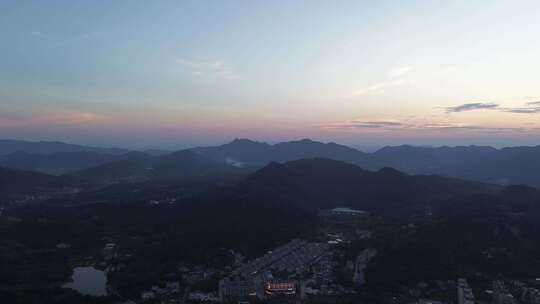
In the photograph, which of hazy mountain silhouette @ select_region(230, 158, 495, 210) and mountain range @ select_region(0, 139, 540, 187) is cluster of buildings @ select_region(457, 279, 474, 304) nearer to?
hazy mountain silhouette @ select_region(230, 158, 495, 210)

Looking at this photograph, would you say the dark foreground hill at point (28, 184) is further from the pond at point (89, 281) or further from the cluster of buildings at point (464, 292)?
the cluster of buildings at point (464, 292)

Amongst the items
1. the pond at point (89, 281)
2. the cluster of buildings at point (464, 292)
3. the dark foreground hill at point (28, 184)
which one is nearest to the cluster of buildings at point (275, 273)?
the pond at point (89, 281)

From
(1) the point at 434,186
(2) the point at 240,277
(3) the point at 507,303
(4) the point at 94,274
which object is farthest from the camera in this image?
(1) the point at 434,186

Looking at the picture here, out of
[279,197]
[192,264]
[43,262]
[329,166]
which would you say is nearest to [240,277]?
[192,264]

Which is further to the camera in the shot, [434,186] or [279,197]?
[434,186]

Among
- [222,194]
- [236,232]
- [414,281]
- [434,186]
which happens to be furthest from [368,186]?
[414,281]

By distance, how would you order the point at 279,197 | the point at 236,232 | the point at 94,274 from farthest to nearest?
the point at 279,197 → the point at 236,232 → the point at 94,274

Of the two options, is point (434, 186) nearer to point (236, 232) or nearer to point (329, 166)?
point (329, 166)
